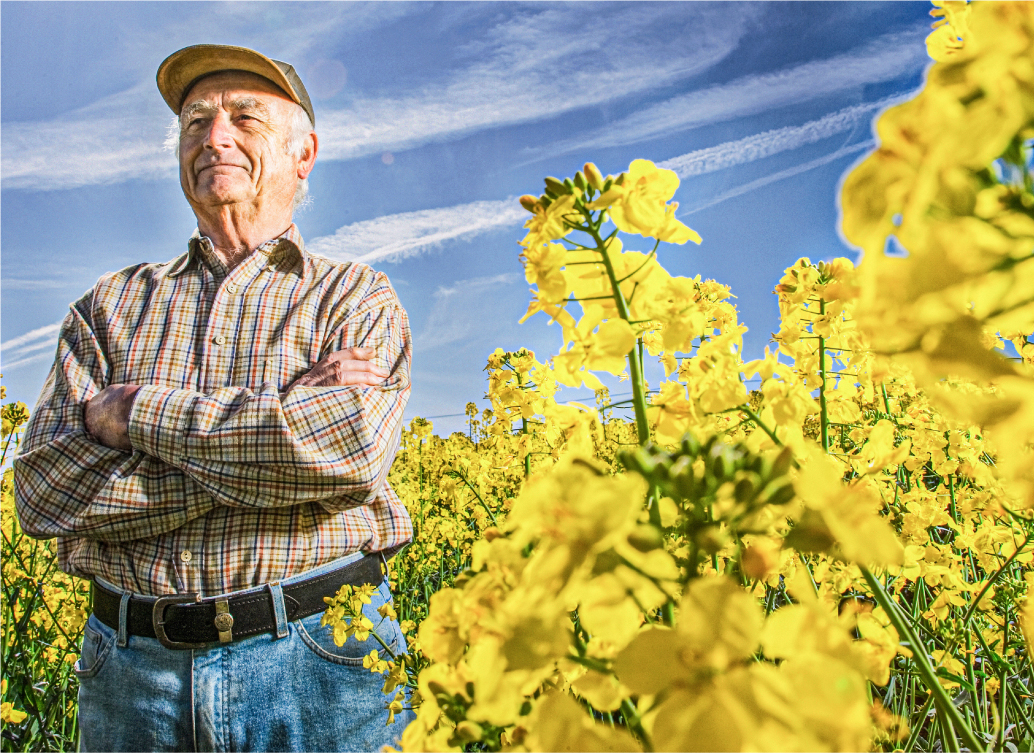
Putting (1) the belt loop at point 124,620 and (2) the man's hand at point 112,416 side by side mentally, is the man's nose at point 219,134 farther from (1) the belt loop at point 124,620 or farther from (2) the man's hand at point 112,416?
(1) the belt loop at point 124,620

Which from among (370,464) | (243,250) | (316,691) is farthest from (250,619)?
(243,250)

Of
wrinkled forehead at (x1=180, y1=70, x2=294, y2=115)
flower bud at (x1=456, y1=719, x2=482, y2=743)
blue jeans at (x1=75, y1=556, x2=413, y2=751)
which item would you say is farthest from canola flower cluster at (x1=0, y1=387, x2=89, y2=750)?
flower bud at (x1=456, y1=719, x2=482, y2=743)

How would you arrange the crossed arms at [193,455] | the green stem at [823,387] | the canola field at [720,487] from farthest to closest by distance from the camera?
the crossed arms at [193,455] → the green stem at [823,387] → the canola field at [720,487]

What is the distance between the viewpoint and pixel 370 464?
83.7 inches

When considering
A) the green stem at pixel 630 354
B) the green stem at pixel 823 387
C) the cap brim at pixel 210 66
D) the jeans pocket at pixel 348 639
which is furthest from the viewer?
the cap brim at pixel 210 66

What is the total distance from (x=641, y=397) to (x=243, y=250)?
245 centimetres

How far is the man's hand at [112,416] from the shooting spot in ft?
7.05

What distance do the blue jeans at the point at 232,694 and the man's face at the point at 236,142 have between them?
5.53 feet

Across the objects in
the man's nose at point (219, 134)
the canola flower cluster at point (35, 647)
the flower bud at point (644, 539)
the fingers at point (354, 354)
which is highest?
the man's nose at point (219, 134)

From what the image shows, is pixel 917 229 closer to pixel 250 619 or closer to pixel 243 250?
pixel 250 619

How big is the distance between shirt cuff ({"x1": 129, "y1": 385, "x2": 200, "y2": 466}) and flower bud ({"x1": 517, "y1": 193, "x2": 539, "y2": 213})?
164 centimetres

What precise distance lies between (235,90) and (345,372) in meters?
1.48

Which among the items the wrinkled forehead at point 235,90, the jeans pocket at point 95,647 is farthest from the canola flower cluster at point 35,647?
the wrinkled forehead at point 235,90

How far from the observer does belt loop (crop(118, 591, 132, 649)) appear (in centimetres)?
214
